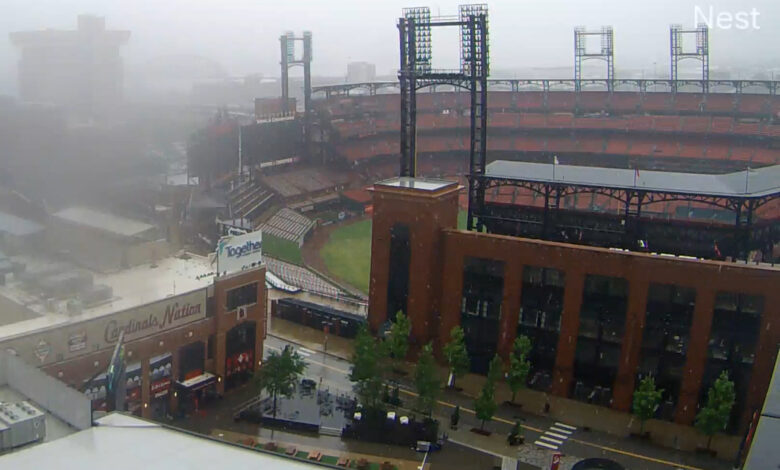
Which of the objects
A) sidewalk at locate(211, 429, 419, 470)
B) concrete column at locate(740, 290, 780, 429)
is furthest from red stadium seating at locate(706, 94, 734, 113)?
sidewalk at locate(211, 429, 419, 470)

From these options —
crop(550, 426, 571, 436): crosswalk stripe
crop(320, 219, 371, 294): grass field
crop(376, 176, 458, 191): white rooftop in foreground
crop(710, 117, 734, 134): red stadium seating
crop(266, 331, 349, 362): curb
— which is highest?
crop(710, 117, 734, 134): red stadium seating

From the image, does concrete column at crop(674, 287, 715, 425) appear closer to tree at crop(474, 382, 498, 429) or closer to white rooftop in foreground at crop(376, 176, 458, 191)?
tree at crop(474, 382, 498, 429)

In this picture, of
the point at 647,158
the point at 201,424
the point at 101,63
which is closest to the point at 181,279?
the point at 201,424

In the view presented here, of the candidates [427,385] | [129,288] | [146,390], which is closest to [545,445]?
[427,385]

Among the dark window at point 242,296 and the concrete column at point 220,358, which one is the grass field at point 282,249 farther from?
the concrete column at point 220,358

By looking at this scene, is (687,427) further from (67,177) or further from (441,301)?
(67,177)
